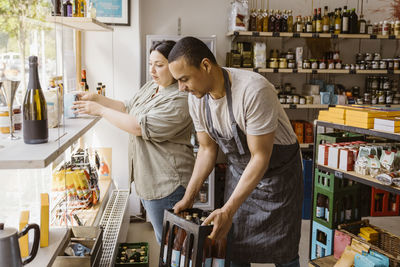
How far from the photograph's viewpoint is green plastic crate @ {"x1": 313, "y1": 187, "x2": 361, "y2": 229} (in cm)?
329

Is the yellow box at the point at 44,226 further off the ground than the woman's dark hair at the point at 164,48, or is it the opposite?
the woman's dark hair at the point at 164,48

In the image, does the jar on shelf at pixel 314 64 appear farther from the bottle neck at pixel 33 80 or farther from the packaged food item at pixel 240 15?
the bottle neck at pixel 33 80

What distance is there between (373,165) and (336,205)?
0.52 meters

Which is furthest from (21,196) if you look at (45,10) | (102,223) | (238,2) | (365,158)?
(238,2)

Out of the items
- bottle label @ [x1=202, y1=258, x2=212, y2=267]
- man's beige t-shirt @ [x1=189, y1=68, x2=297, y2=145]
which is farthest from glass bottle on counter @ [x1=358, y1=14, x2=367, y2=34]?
bottle label @ [x1=202, y1=258, x2=212, y2=267]

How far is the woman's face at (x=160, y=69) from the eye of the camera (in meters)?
2.33

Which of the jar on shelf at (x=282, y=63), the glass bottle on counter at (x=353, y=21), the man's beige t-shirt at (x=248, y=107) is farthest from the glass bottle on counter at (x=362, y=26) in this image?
the man's beige t-shirt at (x=248, y=107)

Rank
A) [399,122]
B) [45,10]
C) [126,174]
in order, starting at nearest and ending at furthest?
[45,10], [399,122], [126,174]

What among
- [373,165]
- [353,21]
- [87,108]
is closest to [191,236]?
[87,108]

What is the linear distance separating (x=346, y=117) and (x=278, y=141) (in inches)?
54.7

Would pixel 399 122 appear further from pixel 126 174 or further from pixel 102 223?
pixel 126 174

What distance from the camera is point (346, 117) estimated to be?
10.6ft

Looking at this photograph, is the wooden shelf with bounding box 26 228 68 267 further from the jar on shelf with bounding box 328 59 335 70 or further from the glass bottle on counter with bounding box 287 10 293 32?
the jar on shelf with bounding box 328 59 335 70

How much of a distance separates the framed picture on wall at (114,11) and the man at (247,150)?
270 centimetres
